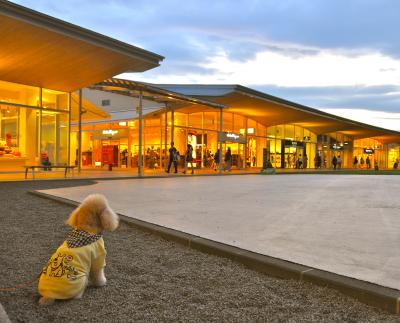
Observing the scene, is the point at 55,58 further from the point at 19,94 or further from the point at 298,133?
the point at 298,133

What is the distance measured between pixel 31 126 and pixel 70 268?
56.9ft

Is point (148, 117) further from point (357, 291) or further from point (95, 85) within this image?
point (357, 291)

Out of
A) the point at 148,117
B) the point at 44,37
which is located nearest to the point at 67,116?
the point at 44,37

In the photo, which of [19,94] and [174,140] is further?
[174,140]

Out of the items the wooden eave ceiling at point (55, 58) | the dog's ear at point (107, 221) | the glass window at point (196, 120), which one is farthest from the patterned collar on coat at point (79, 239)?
the glass window at point (196, 120)

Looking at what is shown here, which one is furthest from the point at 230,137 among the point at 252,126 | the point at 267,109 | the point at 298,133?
the point at 298,133

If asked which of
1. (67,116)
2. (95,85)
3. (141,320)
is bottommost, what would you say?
(141,320)

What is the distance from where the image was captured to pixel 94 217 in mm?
3193

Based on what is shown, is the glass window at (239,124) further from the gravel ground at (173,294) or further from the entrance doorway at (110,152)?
the gravel ground at (173,294)

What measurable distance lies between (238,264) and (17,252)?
2.45m

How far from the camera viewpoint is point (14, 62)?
14.9m

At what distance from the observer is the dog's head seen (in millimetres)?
3150

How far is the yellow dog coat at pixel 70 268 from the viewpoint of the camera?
308 centimetres

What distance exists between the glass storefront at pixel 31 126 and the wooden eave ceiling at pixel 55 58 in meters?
0.75
